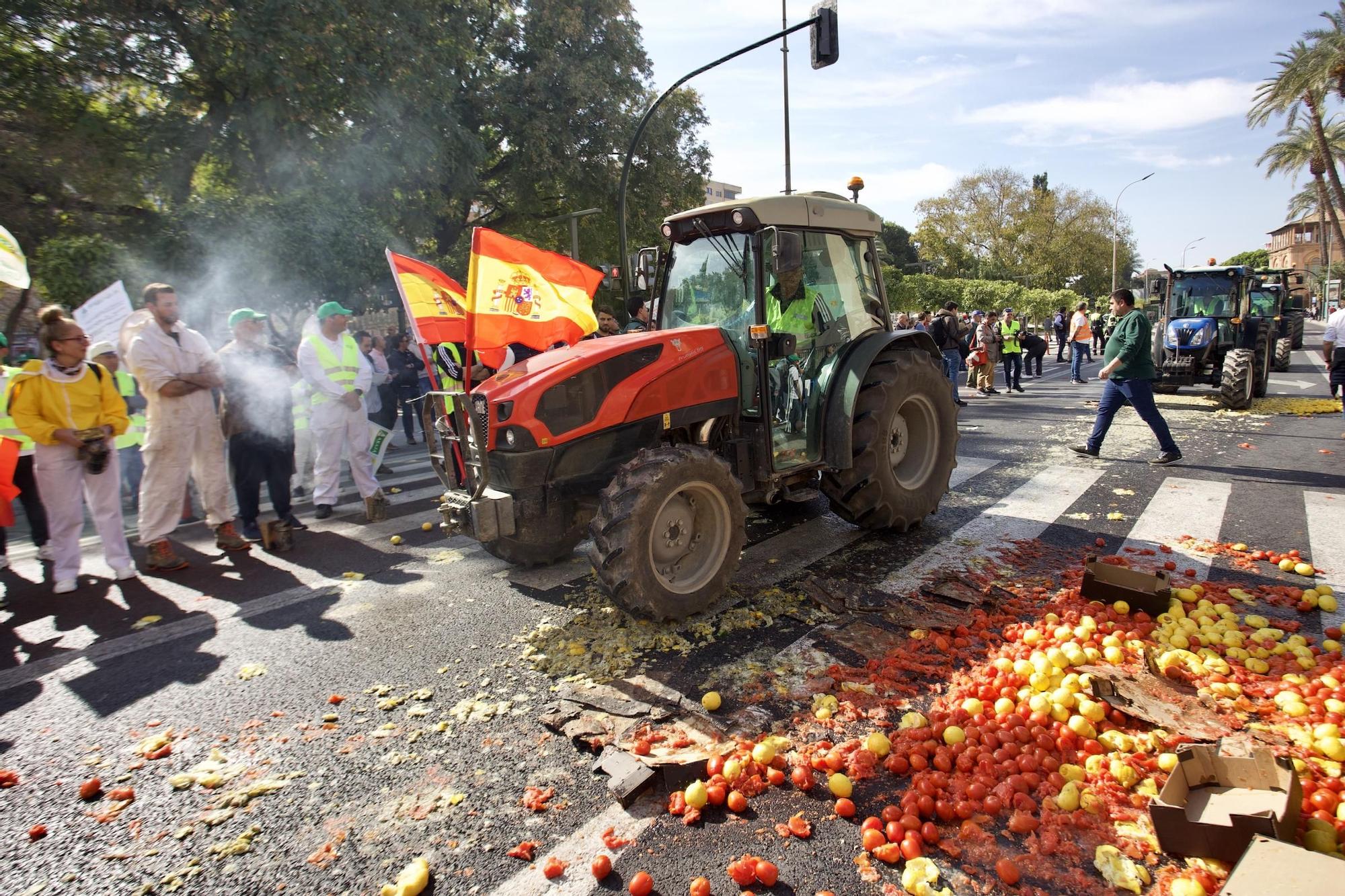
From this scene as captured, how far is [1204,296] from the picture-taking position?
1449cm

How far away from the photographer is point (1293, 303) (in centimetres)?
1881

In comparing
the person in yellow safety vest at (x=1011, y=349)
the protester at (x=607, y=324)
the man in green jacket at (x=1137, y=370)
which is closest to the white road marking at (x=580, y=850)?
the protester at (x=607, y=324)

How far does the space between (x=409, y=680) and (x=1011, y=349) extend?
1620 centimetres

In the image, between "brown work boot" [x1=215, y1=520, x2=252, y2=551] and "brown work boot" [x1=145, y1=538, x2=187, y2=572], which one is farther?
"brown work boot" [x1=215, y1=520, x2=252, y2=551]

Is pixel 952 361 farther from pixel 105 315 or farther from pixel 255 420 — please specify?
pixel 105 315

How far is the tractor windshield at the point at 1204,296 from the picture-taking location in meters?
14.3

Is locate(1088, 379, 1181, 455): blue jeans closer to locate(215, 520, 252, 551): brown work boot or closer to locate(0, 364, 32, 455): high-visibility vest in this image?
locate(215, 520, 252, 551): brown work boot

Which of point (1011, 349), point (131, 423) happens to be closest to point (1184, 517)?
point (131, 423)

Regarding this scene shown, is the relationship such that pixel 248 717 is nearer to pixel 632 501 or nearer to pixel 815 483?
pixel 632 501

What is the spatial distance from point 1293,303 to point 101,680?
24822 millimetres

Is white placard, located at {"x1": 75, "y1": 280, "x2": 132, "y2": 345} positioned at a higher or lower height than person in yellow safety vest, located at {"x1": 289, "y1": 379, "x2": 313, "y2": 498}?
higher

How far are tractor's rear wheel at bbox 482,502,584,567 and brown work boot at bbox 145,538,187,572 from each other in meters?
2.92

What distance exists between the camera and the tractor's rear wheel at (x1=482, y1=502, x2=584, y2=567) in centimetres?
427

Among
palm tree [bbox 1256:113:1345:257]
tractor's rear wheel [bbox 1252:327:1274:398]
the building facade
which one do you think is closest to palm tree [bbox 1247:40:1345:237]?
palm tree [bbox 1256:113:1345:257]
